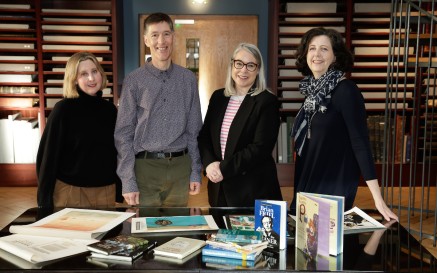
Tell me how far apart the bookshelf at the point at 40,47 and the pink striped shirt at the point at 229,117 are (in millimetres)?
3191

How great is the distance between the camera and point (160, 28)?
89.7 inches

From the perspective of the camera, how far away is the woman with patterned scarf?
6.70ft

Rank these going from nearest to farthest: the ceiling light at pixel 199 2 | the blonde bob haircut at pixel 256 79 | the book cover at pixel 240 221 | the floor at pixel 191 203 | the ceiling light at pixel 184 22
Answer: the book cover at pixel 240 221 < the blonde bob haircut at pixel 256 79 < the floor at pixel 191 203 < the ceiling light at pixel 199 2 < the ceiling light at pixel 184 22

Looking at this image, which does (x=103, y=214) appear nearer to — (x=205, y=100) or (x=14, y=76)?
(x=14, y=76)

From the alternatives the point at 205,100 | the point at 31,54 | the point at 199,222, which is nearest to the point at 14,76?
the point at 31,54

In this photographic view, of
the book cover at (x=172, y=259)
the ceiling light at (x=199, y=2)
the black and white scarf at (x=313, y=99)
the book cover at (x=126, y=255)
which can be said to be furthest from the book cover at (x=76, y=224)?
the ceiling light at (x=199, y=2)

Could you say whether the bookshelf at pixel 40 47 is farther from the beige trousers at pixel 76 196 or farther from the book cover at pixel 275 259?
the book cover at pixel 275 259

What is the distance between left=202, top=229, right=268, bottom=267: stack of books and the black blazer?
78cm

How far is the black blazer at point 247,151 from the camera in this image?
2.24m

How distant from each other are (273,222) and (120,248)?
1.58 feet

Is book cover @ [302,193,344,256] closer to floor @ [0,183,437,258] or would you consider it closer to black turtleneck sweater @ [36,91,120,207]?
black turtleneck sweater @ [36,91,120,207]

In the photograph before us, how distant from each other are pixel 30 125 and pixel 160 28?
3.44 meters

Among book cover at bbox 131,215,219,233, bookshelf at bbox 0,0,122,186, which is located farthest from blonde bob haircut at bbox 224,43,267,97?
A: bookshelf at bbox 0,0,122,186

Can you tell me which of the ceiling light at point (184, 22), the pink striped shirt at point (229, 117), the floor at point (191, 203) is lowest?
the floor at point (191, 203)
